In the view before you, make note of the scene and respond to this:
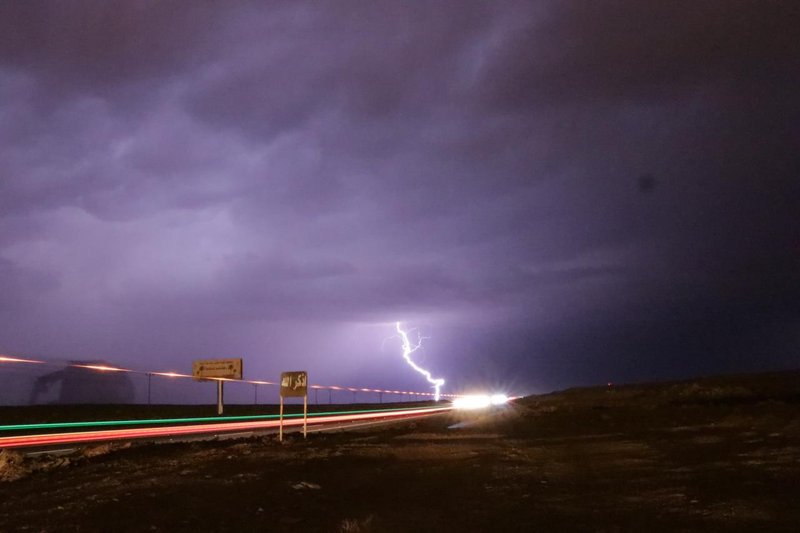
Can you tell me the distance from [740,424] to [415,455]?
1019 centimetres

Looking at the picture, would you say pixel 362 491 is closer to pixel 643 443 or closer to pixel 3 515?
pixel 3 515

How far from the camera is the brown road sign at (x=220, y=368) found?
5562 cm

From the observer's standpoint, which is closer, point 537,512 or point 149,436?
point 537,512

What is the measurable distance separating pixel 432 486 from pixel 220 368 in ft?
153

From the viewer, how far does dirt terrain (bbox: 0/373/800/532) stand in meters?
9.22

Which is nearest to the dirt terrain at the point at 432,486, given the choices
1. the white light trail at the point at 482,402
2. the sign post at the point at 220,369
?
the sign post at the point at 220,369

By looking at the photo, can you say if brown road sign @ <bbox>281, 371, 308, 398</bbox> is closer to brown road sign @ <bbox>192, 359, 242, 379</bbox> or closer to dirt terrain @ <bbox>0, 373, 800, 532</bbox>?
dirt terrain @ <bbox>0, 373, 800, 532</bbox>

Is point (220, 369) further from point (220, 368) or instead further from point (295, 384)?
point (295, 384)

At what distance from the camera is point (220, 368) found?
5666 centimetres

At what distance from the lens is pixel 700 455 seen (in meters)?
14.9

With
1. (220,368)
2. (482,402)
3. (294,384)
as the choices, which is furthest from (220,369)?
(482,402)

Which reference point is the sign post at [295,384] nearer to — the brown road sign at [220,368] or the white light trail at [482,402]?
the brown road sign at [220,368]

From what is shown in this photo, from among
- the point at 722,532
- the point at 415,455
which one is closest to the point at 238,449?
the point at 415,455

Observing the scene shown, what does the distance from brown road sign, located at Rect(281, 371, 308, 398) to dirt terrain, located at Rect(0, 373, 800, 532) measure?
150cm
